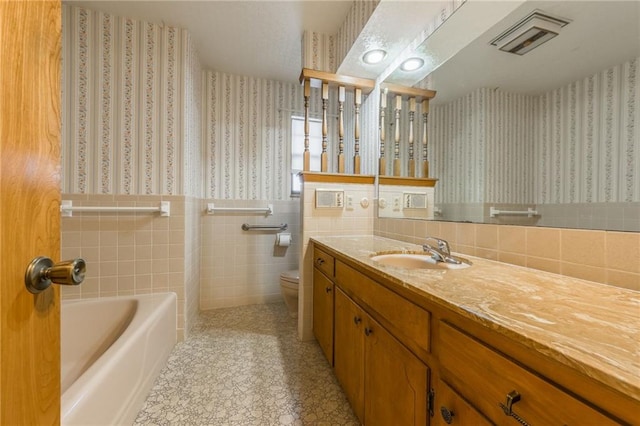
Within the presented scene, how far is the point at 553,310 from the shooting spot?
55 centimetres

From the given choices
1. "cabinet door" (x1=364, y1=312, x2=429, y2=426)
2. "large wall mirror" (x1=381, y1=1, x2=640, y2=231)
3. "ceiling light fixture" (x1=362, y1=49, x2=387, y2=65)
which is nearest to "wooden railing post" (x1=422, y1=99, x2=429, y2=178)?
"large wall mirror" (x1=381, y1=1, x2=640, y2=231)

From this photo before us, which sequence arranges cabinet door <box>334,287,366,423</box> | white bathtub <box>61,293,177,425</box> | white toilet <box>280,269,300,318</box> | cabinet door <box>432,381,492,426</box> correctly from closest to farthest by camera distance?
cabinet door <box>432,381,492,426</box>
white bathtub <box>61,293,177,425</box>
cabinet door <box>334,287,366,423</box>
white toilet <box>280,269,300,318</box>

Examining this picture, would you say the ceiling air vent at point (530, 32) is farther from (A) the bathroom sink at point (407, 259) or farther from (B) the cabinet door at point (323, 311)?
(B) the cabinet door at point (323, 311)

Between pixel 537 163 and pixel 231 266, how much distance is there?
8.27ft

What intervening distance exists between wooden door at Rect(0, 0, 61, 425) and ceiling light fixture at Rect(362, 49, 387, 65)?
173 cm

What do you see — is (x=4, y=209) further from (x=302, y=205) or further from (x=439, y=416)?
(x=302, y=205)

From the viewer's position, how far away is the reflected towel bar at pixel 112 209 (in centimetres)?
176

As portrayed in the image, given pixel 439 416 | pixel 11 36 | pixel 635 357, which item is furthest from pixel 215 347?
pixel 635 357

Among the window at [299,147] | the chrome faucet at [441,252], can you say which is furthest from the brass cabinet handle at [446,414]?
the window at [299,147]

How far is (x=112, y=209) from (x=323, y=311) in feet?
5.36

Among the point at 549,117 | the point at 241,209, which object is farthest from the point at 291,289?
the point at 549,117

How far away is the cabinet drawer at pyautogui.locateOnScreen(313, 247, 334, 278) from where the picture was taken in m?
1.50

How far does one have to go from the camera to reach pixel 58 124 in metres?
0.52

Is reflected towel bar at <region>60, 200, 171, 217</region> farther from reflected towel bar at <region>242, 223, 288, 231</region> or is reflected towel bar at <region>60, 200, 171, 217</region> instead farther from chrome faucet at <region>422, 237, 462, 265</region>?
chrome faucet at <region>422, 237, 462, 265</region>
